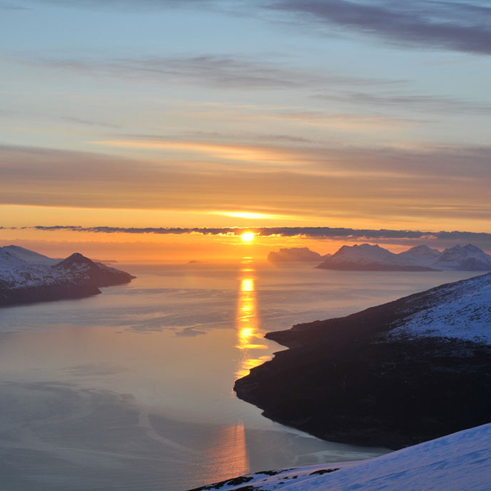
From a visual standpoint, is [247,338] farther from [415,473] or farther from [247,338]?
[415,473]

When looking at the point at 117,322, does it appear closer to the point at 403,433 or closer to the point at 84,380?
the point at 84,380

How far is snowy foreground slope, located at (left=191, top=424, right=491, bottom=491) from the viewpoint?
79.1 ft

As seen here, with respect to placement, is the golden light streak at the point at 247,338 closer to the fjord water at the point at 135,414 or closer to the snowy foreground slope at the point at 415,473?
the fjord water at the point at 135,414

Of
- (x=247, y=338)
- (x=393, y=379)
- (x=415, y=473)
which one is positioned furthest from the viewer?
(x=247, y=338)

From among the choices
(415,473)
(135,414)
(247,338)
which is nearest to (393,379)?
(135,414)

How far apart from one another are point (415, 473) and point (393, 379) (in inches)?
1247

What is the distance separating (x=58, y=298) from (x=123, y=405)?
141 m

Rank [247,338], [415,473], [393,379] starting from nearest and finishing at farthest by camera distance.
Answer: [415,473] → [393,379] → [247,338]

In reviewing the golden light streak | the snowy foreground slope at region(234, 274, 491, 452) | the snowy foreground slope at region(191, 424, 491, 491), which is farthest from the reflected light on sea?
the snowy foreground slope at region(191, 424, 491, 491)

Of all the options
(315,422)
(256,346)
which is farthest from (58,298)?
(315,422)

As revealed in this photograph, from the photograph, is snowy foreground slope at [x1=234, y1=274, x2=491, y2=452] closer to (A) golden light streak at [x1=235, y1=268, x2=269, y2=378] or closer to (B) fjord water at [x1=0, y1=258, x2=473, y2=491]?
(B) fjord water at [x1=0, y1=258, x2=473, y2=491]

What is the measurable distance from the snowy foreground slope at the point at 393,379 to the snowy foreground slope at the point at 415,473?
16.8m

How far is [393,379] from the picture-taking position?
5766cm

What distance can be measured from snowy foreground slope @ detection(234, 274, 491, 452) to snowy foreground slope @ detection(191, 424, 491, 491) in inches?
663
